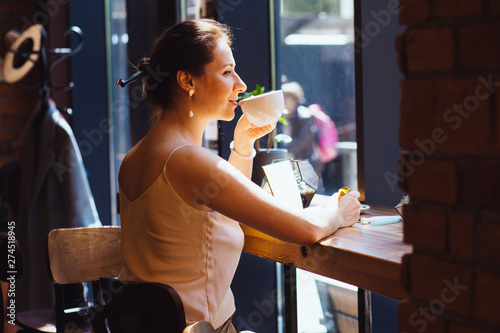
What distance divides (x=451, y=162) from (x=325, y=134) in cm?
159

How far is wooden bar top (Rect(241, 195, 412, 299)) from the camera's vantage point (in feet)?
3.75

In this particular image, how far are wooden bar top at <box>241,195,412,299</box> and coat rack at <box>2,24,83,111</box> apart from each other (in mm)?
2057

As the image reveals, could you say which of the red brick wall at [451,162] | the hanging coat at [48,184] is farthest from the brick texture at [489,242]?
the hanging coat at [48,184]

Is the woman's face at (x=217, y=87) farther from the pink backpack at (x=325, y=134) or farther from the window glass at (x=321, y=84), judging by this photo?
the pink backpack at (x=325, y=134)

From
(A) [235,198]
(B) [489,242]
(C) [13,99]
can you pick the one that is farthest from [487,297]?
(C) [13,99]

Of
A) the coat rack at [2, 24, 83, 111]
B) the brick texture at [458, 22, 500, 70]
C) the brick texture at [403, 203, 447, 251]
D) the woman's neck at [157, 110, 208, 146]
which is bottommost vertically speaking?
the brick texture at [403, 203, 447, 251]

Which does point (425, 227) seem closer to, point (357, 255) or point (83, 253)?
point (357, 255)

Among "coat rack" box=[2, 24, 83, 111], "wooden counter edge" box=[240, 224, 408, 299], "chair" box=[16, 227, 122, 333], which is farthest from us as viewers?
"coat rack" box=[2, 24, 83, 111]

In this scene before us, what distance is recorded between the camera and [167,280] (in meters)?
1.40

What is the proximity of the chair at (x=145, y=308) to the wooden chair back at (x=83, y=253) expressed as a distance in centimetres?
69

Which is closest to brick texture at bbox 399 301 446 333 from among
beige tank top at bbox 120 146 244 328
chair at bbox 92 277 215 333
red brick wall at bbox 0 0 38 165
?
chair at bbox 92 277 215 333

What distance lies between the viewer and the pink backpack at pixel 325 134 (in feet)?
7.41

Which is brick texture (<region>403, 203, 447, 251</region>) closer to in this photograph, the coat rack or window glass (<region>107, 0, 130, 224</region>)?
the coat rack

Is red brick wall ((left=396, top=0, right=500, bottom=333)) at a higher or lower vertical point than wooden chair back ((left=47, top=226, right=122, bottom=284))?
higher
